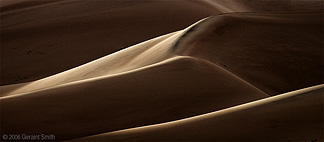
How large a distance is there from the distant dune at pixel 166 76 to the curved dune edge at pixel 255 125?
12 millimetres

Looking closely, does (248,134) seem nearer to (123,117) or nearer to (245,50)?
(123,117)

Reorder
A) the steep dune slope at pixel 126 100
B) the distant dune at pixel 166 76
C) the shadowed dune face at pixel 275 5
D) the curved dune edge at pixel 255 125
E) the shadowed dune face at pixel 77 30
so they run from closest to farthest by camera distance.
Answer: the curved dune edge at pixel 255 125 < the distant dune at pixel 166 76 < the steep dune slope at pixel 126 100 < the shadowed dune face at pixel 77 30 < the shadowed dune face at pixel 275 5

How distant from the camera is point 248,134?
5469 mm

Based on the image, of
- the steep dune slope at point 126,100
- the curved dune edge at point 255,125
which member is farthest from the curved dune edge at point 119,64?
the curved dune edge at point 255,125

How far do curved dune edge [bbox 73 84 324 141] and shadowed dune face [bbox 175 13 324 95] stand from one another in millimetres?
3913

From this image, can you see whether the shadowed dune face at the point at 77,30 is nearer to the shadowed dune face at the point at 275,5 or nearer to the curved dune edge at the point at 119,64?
the curved dune edge at the point at 119,64

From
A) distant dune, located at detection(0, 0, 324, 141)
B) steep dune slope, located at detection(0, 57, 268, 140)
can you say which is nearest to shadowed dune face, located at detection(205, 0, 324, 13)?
distant dune, located at detection(0, 0, 324, 141)

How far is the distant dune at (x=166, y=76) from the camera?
5961 mm

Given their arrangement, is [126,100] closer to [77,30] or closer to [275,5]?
[77,30]

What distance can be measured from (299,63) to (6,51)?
1263 cm

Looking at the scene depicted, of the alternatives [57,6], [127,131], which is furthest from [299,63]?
[57,6]

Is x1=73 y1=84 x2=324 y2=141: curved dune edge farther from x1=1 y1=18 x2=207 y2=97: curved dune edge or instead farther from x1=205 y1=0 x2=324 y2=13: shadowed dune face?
x1=205 y1=0 x2=324 y2=13: shadowed dune face

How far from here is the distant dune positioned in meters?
5.96

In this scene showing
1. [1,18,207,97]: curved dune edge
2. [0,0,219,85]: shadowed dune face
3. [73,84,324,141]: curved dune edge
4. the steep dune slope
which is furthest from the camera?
[0,0,219,85]: shadowed dune face
